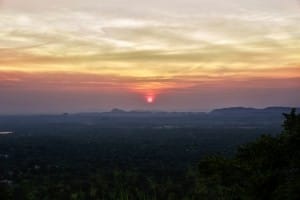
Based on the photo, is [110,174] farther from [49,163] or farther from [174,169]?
[49,163]

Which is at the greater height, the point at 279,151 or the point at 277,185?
the point at 279,151

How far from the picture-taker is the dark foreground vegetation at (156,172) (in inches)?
794

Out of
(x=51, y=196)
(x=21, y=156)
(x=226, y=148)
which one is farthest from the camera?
(x=226, y=148)

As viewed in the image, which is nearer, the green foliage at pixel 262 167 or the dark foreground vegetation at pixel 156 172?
the green foliage at pixel 262 167

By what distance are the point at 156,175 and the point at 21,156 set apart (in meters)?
73.3

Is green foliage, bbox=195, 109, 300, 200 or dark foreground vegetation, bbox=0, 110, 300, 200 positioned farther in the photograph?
dark foreground vegetation, bbox=0, 110, 300, 200

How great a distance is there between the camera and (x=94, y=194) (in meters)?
88.1

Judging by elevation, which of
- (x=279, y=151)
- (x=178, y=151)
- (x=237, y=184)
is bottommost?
(x=178, y=151)

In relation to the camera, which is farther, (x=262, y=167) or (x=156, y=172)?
(x=156, y=172)

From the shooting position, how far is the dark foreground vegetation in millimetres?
20172

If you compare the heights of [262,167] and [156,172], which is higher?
[262,167]

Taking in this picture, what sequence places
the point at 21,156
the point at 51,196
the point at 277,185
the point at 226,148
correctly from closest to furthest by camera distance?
the point at 277,185
the point at 51,196
the point at 21,156
the point at 226,148

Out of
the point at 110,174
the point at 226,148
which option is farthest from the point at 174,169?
the point at 226,148

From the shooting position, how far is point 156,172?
390ft
